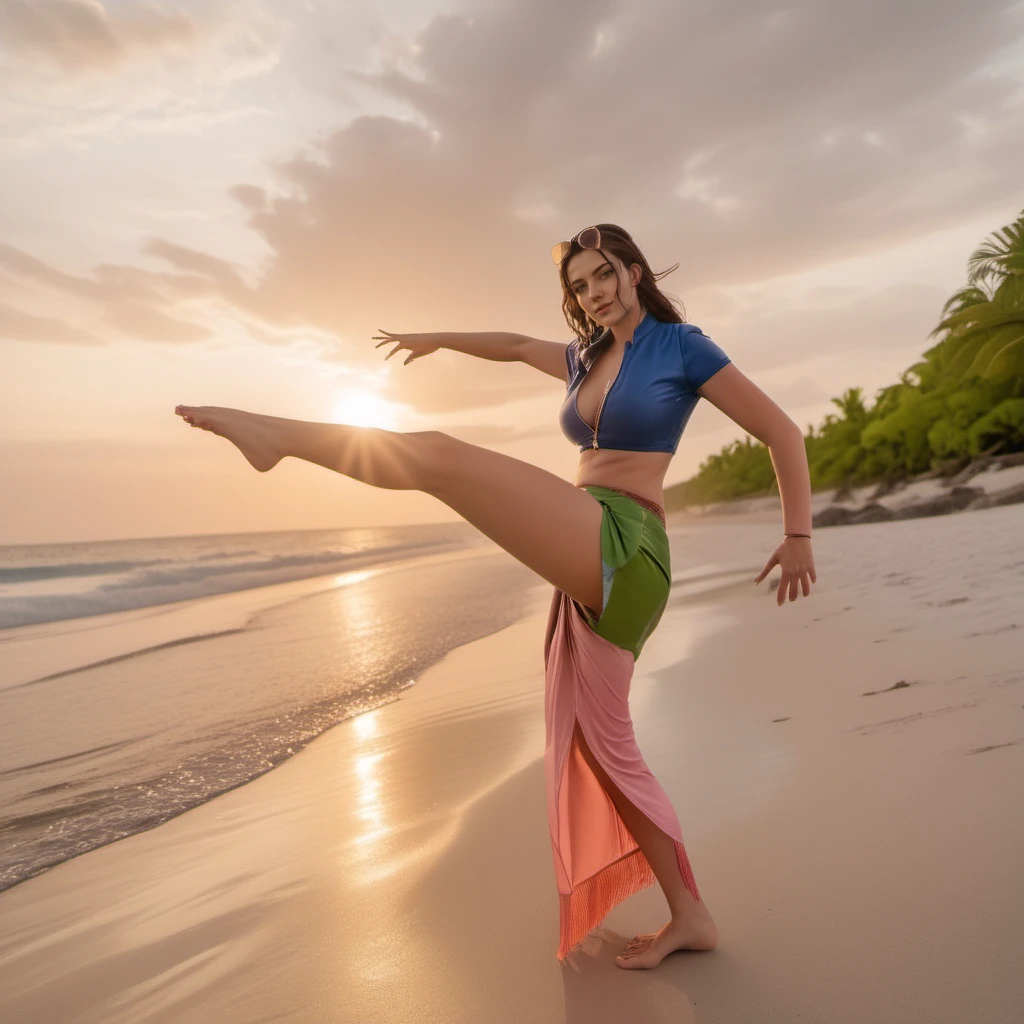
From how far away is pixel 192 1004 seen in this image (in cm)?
207

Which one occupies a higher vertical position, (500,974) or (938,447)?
(938,447)

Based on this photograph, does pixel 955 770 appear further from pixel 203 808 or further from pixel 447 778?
pixel 203 808

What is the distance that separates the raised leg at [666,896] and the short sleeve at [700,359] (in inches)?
41.7

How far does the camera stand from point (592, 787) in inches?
90.5

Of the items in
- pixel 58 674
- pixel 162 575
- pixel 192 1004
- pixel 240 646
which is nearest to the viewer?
pixel 192 1004

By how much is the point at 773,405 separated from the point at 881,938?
55.2 inches

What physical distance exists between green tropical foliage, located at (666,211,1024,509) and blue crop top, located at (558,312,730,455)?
951 inches

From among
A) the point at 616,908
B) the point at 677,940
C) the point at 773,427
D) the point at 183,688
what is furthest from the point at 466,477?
the point at 183,688

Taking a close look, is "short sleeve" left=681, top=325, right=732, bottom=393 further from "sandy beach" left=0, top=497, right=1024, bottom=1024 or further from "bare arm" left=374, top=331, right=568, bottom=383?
"sandy beach" left=0, top=497, right=1024, bottom=1024

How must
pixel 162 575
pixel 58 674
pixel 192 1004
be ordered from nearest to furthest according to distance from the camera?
pixel 192 1004, pixel 58 674, pixel 162 575

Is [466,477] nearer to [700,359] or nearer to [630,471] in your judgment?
[630,471]

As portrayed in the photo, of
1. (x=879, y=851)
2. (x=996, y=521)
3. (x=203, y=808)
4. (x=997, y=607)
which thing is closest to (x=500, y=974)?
(x=879, y=851)

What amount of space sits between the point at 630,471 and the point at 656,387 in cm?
26

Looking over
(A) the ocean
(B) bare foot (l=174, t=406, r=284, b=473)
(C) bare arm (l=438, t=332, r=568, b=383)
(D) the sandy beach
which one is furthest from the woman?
(A) the ocean
